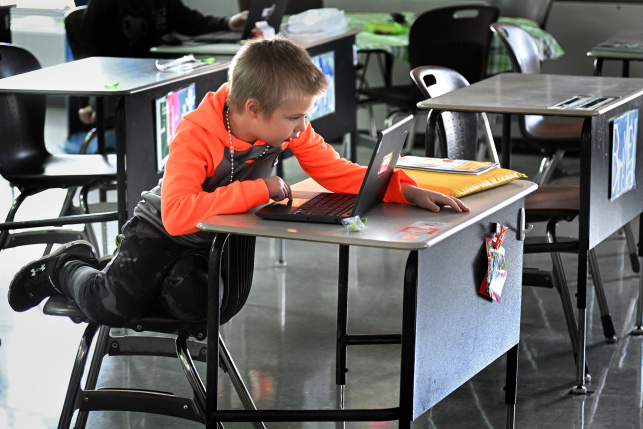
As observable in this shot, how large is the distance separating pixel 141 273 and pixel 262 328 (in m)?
1.29

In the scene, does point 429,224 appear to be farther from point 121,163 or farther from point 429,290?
point 121,163

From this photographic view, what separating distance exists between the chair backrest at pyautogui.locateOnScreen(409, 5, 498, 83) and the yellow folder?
2.92 meters

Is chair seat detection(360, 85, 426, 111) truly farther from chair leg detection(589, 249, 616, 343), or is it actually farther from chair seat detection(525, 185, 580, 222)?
chair leg detection(589, 249, 616, 343)

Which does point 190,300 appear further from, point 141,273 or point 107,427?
point 107,427

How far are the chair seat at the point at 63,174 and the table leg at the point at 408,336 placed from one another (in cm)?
176

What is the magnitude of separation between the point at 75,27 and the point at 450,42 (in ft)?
6.50

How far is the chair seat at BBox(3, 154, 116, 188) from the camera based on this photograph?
3113mm

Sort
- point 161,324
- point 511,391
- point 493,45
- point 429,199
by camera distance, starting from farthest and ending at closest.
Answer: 1. point 493,45
2. point 511,391
3. point 161,324
4. point 429,199

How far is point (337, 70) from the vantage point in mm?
4391

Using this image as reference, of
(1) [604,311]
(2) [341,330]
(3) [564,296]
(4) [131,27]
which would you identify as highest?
(4) [131,27]

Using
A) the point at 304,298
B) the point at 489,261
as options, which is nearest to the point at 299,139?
the point at 489,261

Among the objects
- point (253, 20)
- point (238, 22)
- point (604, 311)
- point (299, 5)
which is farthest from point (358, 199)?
point (299, 5)

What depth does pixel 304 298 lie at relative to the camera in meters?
3.40

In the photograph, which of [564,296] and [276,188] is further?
[564,296]
